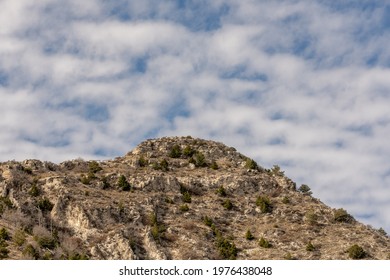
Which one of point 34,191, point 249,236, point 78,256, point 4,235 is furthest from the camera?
point 34,191

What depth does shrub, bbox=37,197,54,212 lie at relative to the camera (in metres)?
84.1

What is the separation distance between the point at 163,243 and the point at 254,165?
28.9m

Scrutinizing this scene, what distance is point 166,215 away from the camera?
87.1 metres

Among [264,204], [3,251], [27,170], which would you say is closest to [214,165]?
[264,204]

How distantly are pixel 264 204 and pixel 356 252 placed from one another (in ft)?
52.8

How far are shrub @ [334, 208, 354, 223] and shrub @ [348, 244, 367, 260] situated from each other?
10.9 meters

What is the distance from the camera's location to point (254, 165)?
344ft

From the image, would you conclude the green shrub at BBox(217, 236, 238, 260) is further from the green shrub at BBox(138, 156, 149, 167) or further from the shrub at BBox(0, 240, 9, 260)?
the shrub at BBox(0, 240, 9, 260)

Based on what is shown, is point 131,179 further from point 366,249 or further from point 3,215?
point 366,249

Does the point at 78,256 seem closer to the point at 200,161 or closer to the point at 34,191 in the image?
the point at 34,191

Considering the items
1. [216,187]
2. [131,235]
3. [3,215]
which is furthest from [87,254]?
[216,187]

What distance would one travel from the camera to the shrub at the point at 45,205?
84.1 m
